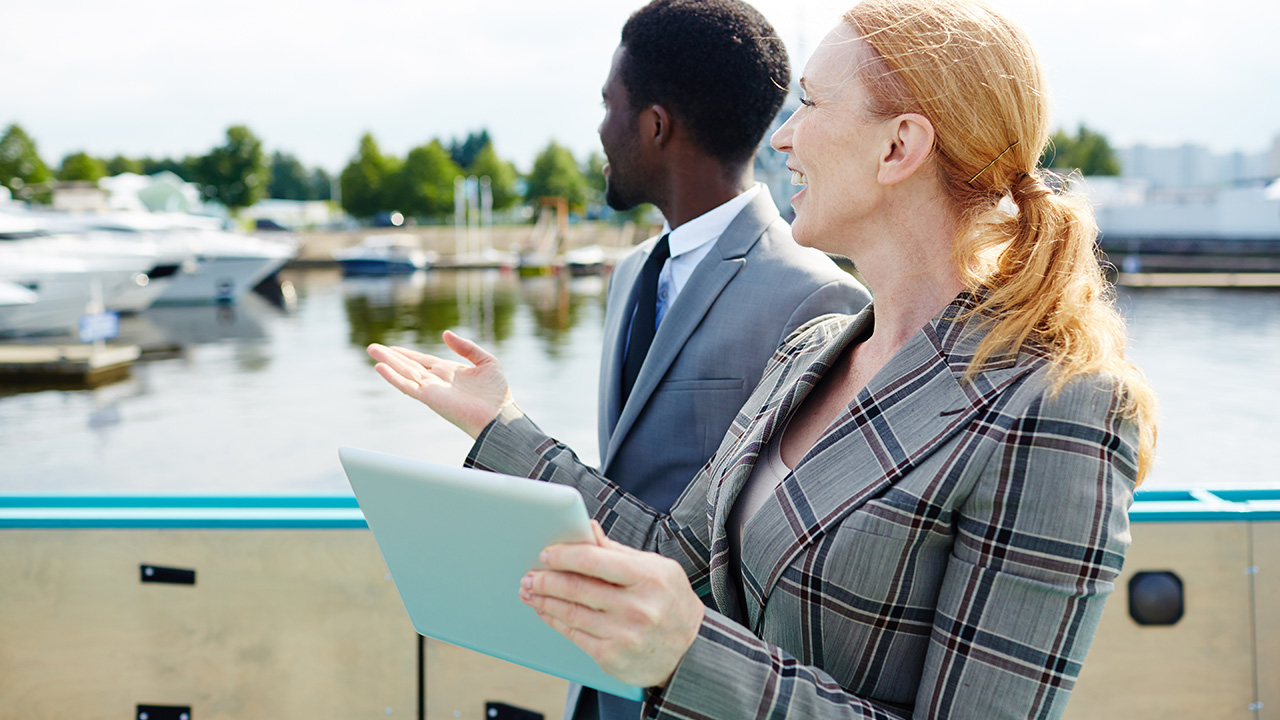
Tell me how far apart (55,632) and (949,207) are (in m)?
2.32

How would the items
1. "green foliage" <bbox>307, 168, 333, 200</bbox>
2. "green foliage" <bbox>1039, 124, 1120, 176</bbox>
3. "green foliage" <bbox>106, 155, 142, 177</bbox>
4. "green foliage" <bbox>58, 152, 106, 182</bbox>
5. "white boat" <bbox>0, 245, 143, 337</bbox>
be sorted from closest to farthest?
"white boat" <bbox>0, 245, 143, 337</bbox> → "green foliage" <bbox>1039, 124, 1120, 176</bbox> → "green foliage" <bbox>58, 152, 106, 182</bbox> → "green foliage" <bbox>106, 155, 142, 177</bbox> → "green foliage" <bbox>307, 168, 333, 200</bbox>

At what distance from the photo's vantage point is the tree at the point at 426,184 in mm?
62656

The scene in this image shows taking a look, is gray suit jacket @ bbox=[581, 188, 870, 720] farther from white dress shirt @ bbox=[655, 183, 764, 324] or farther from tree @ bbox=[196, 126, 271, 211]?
tree @ bbox=[196, 126, 271, 211]

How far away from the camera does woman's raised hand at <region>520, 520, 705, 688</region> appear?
2.66ft

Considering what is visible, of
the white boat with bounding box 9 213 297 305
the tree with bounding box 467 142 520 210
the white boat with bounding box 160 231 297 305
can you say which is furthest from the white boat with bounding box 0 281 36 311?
the tree with bounding box 467 142 520 210

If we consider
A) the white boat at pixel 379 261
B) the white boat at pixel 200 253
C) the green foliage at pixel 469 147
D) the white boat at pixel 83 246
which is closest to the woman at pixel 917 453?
the white boat at pixel 83 246

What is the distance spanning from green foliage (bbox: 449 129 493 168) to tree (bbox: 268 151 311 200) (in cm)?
1569

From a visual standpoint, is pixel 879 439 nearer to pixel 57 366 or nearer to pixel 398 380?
pixel 398 380

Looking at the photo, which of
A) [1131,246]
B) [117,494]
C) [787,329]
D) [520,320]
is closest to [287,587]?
[117,494]

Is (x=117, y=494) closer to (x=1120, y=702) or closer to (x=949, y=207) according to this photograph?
(x=949, y=207)

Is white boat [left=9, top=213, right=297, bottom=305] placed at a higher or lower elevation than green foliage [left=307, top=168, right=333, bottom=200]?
lower

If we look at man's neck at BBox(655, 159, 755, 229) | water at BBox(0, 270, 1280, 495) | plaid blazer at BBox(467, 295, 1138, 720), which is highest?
man's neck at BBox(655, 159, 755, 229)

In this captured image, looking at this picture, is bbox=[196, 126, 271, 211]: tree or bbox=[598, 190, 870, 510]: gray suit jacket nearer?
bbox=[598, 190, 870, 510]: gray suit jacket

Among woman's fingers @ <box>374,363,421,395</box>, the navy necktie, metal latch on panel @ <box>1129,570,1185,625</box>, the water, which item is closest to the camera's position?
woman's fingers @ <box>374,363,421,395</box>
